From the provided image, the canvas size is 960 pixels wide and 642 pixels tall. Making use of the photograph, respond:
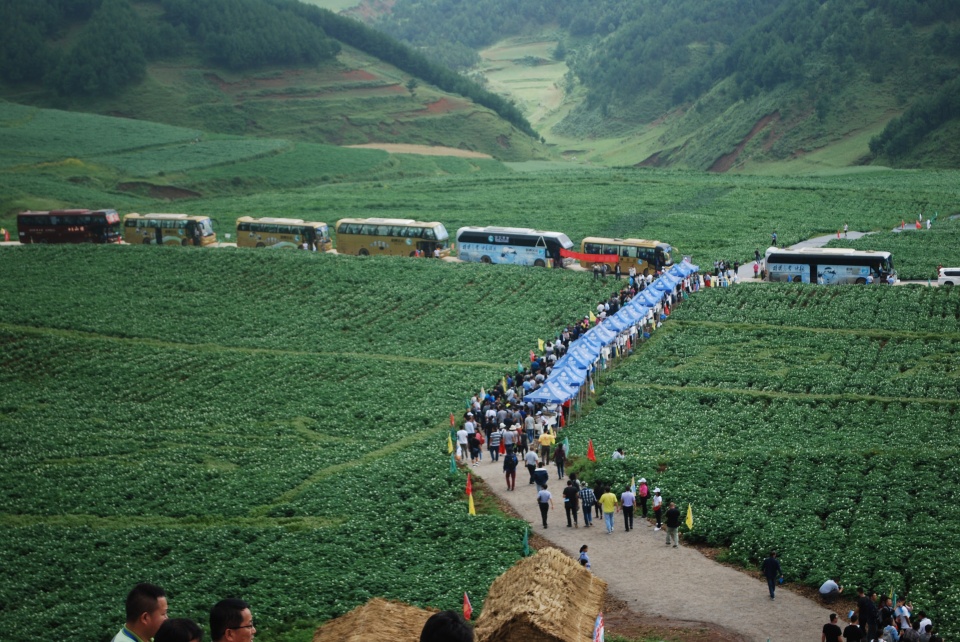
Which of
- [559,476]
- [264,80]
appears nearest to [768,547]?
[559,476]

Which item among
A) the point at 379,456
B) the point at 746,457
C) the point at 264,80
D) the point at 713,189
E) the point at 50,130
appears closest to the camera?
the point at 746,457

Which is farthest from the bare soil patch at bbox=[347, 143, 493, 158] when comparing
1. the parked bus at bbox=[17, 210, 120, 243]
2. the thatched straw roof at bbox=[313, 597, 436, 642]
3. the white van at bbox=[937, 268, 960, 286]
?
the thatched straw roof at bbox=[313, 597, 436, 642]

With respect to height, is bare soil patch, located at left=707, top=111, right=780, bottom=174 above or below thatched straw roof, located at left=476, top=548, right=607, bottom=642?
above

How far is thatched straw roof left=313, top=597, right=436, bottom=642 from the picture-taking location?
24.5m

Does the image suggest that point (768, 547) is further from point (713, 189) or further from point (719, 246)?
point (713, 189)

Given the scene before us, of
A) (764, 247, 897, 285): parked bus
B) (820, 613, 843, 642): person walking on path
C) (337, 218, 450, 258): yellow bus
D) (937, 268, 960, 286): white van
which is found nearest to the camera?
(820, 613, 843, 642): person walking on path

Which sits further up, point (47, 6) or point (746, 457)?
point (47, 6)

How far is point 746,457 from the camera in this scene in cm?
4409

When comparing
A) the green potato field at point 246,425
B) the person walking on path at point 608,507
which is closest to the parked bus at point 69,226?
the green potato field at point 246,425

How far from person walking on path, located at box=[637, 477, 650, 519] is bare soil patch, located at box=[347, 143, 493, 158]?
446 feet

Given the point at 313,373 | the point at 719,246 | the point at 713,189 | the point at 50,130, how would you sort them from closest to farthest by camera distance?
the point at 313,373 < the point at 719,246 < the point at 713,189 < the point at 50,130

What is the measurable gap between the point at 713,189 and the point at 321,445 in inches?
3193

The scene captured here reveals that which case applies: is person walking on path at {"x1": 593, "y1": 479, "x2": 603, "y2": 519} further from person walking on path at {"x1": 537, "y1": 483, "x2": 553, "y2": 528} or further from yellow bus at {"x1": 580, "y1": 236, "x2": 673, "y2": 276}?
yellow bus at {"x1": 580, "y1": 236, "x2": 673, "y2": 276}

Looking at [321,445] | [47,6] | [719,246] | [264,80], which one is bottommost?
[321,445]
